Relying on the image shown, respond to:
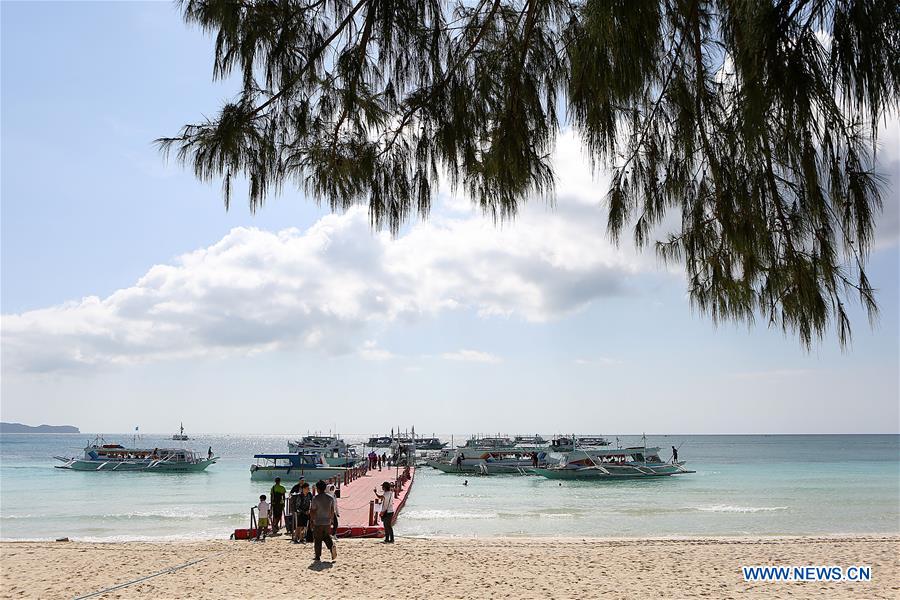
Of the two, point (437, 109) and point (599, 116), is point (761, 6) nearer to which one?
point (599, 116)

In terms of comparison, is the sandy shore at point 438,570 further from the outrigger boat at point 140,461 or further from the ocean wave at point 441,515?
the outrigger boat at point 140,461

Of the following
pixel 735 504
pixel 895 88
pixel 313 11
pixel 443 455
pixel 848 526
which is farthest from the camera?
pixel 443 455

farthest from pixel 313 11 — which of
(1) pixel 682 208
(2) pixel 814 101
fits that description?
A: (2) pixel 814 101

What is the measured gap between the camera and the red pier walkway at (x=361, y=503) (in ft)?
54.9

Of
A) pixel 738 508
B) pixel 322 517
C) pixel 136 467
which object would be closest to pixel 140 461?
pixel 136 467

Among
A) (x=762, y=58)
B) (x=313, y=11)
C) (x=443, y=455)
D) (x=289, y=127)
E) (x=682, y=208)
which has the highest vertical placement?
(x=313, y=11)

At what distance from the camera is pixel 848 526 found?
24609 millimetres

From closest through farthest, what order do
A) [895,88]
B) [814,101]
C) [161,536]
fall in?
[895,88], [814,101], [161,536]

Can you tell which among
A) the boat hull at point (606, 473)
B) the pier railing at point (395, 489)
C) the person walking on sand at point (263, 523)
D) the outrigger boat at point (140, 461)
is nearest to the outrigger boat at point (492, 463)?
the boat hull at point (606, 473)

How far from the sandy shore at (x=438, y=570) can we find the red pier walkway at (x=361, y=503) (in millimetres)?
1508

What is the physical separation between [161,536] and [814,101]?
76.6 feet

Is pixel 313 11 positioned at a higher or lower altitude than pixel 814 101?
higher

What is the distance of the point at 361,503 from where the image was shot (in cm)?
2331

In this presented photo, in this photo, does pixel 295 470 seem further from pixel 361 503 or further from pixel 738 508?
pixel 738 508
